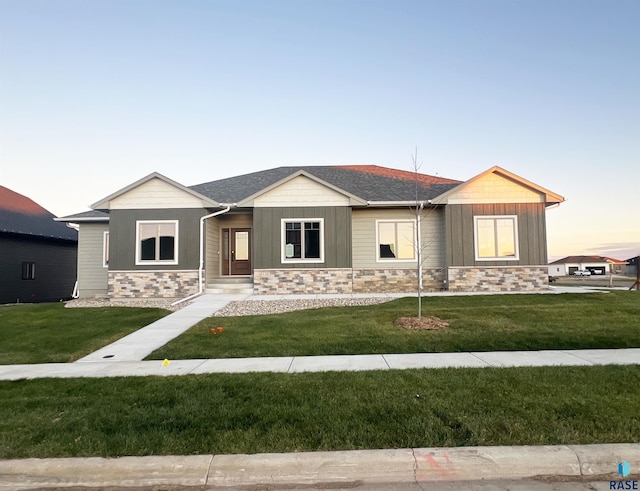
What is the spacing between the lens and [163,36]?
14938 mm

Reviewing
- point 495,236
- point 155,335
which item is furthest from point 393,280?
point 155,335

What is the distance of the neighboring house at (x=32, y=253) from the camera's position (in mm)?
20969

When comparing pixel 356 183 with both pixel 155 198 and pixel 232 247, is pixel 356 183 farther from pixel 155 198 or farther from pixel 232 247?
pixel 155 198

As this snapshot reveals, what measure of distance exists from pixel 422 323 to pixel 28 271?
2349 centimetres

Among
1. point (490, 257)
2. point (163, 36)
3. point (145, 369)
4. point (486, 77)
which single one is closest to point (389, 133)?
point (486, 77)

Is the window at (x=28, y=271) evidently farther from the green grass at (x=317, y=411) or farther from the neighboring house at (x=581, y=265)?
the neighboring house at (x=581, y=265)

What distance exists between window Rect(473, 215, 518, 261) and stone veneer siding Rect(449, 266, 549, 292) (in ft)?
2.14

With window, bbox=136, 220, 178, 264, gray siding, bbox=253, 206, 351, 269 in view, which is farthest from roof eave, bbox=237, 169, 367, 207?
window, bbox=136, 220, 178, 264

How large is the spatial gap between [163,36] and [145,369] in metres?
13.7

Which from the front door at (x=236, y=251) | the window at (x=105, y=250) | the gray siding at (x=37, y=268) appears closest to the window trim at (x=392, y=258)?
the front door at (x=236, y=251)

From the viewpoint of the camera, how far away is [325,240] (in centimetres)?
1586

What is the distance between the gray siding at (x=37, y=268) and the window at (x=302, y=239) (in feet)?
54.3

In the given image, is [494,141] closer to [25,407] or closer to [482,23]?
[482,23]

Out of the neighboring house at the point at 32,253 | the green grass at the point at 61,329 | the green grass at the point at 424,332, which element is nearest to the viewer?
the green grass at the point at 424,332
